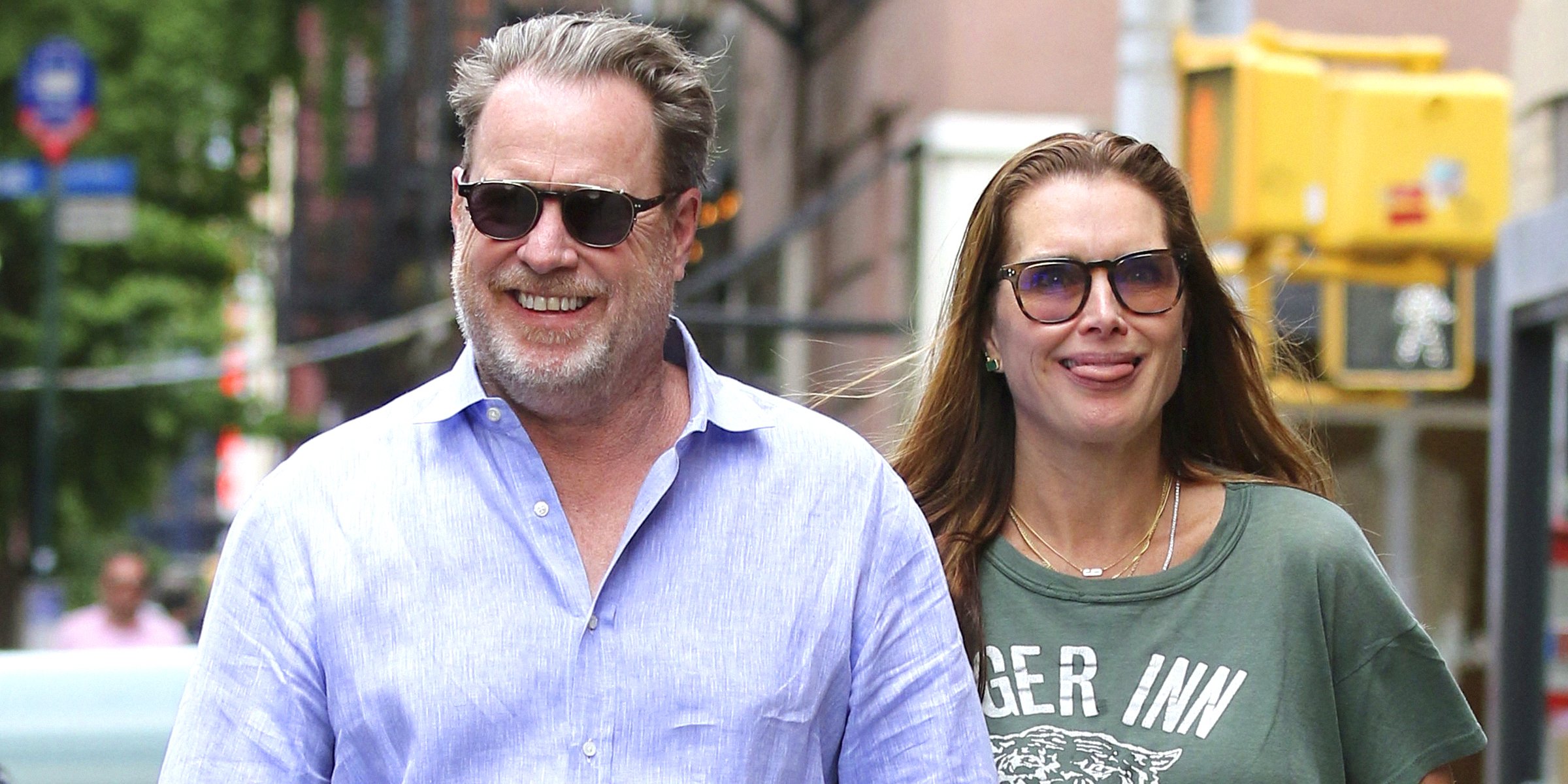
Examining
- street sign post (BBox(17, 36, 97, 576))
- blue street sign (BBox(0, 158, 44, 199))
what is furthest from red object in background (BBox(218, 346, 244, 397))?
blue street sign (BBox(0, 158, 44, 199))

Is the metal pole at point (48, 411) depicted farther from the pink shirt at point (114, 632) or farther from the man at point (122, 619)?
the man at point (122, 619)

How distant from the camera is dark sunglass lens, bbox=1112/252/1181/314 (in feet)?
9.69

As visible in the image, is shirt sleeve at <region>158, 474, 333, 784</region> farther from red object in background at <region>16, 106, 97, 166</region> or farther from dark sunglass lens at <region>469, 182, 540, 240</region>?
red object in background at <region>16, 106, 97, 166</region>

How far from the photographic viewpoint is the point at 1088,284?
2949 millimetres

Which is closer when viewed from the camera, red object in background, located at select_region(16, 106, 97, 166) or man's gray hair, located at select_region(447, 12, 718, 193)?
man's gray hair, located at select_region(447, 12, 718, 193)

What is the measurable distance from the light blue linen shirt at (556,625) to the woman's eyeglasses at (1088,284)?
0.50 m

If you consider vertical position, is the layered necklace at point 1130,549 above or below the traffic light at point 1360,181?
below

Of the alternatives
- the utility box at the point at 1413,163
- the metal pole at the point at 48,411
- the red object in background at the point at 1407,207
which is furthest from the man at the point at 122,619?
the red object in background at the point at 1407,207

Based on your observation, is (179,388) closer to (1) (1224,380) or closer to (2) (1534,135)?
(2) (1534,135)

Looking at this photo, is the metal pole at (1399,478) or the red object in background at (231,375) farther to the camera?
the red object in background at (231,375)

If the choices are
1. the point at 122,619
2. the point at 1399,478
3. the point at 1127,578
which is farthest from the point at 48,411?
the point at 1127,578

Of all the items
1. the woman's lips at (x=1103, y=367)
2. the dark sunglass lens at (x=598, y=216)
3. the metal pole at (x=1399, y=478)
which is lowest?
the metal pole at (x=1399, y=478)

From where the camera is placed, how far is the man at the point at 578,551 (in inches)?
93.5

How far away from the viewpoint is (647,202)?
8.34 ft
